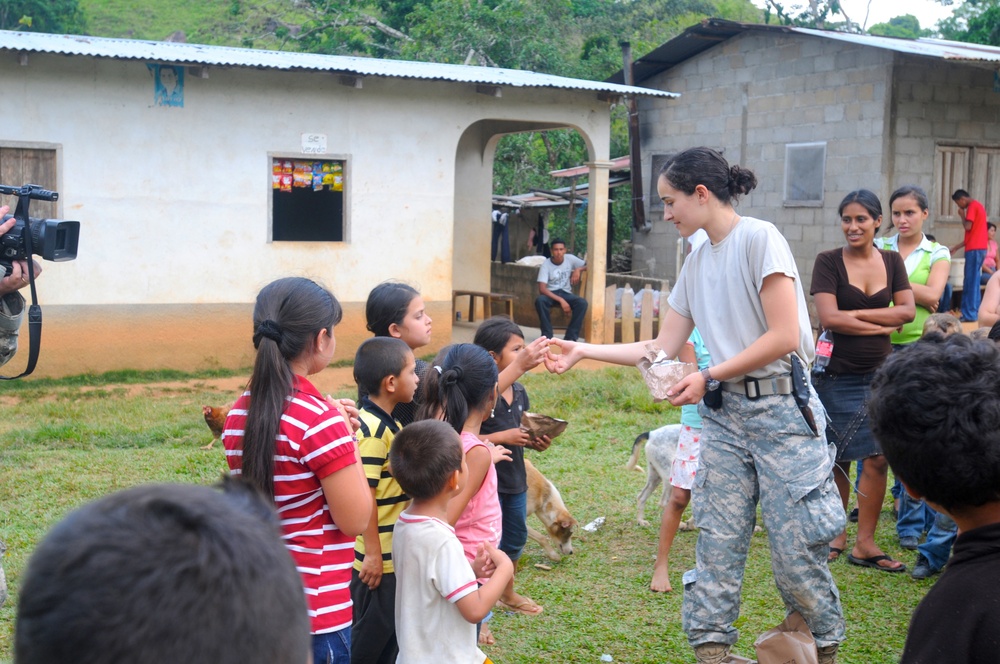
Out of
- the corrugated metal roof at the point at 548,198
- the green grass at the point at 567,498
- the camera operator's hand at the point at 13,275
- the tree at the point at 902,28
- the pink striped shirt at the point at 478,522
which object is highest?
the tree at the point at 902,28

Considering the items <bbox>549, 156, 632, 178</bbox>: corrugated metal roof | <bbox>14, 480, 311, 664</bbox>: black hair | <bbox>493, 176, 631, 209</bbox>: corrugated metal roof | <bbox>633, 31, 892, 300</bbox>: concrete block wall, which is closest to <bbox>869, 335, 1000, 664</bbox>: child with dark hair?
<bbox>14, 480, 311, 664</bbox>: black hair

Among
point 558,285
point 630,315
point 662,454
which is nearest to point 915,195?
point 662,454

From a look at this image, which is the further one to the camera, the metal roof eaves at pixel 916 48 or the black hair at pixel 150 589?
the metal roof eaves at pixel 916 48

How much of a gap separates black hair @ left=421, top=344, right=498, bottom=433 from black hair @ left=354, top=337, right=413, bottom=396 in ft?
0.88

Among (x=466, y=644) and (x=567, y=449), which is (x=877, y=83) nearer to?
(x=567, y=449)

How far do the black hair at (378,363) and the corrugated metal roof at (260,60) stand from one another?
25.4ft

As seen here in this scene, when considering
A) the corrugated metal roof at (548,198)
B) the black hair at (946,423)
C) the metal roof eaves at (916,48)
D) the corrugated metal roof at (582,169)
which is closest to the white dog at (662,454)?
the black hair at (946,423)

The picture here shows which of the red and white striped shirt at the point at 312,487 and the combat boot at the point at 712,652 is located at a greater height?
the red and white striped shirt at the point at 312,487

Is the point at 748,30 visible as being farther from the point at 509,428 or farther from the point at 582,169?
the point at 509,428

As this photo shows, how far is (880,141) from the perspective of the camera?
43.5ft

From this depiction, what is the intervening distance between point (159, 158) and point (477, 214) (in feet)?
17.5

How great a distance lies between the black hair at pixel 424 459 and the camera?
2.88 metres

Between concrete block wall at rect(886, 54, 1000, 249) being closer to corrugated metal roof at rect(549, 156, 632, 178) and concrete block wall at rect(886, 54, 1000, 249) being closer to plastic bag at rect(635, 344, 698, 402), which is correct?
corrugated metal roof at rect(549, 156, 632, 178)

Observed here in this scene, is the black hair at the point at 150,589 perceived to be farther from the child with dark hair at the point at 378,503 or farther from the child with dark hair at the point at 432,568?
the child with dark hair at the point at 378,503
